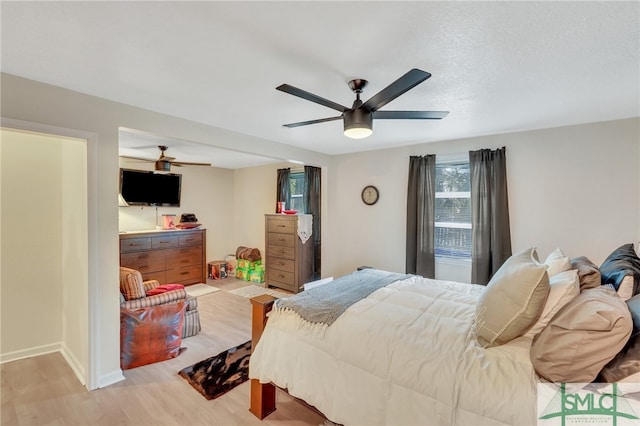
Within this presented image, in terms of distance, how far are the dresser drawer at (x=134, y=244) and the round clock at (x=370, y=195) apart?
3751mm

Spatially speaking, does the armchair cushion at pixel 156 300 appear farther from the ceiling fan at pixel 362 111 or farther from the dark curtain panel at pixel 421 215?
the dark curtain panel at pixel 421 215

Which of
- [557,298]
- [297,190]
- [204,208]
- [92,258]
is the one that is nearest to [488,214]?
[557,298]

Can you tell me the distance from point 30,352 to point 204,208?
144 inches

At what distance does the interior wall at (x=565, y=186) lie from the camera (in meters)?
2.76

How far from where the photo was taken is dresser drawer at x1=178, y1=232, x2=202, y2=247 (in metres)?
5.14

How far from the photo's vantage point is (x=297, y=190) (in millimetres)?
5598

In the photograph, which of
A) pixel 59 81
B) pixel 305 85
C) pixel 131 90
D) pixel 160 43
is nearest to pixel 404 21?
pixel 305 85

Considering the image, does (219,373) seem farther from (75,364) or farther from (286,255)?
(286,255)

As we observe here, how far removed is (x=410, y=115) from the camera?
1.95m

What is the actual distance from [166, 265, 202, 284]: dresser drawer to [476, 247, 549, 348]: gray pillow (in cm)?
500

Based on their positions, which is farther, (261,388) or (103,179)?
(103,179)

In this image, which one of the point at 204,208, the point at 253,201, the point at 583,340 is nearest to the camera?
the point at 583,340

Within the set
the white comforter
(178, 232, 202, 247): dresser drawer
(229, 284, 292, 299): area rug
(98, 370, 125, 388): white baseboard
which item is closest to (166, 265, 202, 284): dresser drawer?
(178, 232, 202, 247): dresser drawer

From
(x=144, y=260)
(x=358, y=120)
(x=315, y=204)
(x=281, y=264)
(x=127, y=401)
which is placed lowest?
(x=127, y=401)
